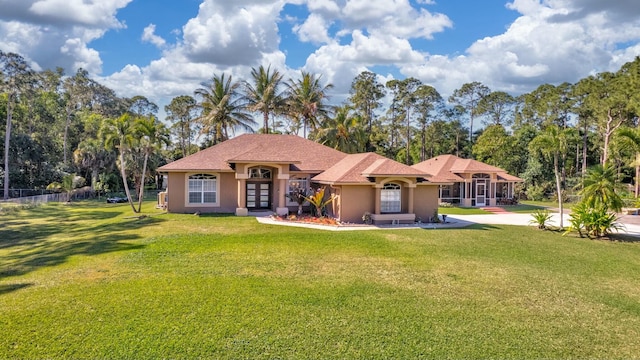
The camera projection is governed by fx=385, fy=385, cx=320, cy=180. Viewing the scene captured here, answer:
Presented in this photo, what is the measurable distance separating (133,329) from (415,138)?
50.9 m

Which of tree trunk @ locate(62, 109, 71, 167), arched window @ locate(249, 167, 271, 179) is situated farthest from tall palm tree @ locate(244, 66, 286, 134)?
tree trunk @ locate(62, 109, 71, 167)

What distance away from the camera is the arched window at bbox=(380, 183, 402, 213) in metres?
20.7

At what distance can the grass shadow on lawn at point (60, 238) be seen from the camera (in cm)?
1233

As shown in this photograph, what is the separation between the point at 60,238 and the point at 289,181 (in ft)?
40.2

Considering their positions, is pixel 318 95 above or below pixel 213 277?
above

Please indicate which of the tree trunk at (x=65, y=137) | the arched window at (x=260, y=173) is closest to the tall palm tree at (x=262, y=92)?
the arched window at (x=260, y=173)

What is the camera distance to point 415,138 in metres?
54.3

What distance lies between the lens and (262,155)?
76.0ft

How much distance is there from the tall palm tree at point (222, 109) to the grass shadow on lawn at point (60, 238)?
589 inches

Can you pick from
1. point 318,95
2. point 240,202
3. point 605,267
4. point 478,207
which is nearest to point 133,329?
point 605,267

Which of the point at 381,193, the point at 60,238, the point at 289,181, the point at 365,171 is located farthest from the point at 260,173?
the point at 60,238

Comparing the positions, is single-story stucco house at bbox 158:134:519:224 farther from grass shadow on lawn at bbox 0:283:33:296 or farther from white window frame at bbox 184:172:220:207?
grass shadow on lawn at bbox 0:283:33:296

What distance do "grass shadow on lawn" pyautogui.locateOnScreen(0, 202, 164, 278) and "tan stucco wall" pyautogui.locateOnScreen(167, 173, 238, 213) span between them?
7.82ft

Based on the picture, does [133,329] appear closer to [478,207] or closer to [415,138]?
[478,207]
